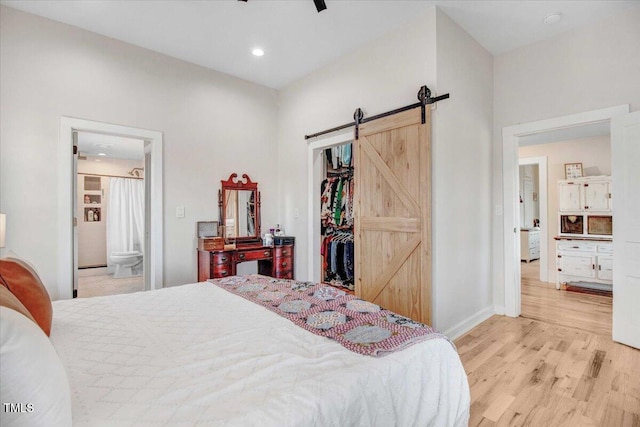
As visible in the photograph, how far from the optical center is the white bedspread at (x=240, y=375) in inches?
34.1

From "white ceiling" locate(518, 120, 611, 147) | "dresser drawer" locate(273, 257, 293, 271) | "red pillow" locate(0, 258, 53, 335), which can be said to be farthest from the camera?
"white ceiling" locate(518, 120, 611, 147)

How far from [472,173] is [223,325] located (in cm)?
283

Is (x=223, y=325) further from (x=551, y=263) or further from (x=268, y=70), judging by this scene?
(x=551, y=263)

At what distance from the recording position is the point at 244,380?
3.26ft

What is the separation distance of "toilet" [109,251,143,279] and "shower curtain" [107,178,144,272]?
1.77ft

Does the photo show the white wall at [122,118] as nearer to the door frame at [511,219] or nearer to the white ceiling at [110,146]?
the white ceiling at [110,146]

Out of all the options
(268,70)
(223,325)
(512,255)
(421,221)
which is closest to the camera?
(223,325)

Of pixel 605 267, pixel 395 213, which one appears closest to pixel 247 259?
pixel 395 213

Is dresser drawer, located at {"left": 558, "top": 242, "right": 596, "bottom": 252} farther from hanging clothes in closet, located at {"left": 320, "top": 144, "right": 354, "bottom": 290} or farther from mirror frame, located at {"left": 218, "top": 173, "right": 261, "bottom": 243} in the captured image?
mirror frame, located at {"left": 218, "top": 173, "right": 261, "bottom": 243}

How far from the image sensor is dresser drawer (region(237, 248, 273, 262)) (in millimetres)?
3674

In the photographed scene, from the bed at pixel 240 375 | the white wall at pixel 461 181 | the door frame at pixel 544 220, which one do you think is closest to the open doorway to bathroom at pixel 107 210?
the bed at pixel 240 375

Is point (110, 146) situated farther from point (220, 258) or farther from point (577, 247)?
point (577, 247)

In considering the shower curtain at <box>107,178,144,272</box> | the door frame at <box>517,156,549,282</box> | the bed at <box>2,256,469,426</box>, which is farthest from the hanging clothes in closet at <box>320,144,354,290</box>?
the shower curtain at <box>107,178,144,272</box>

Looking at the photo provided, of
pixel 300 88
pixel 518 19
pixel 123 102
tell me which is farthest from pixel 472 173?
pixel 123 102
